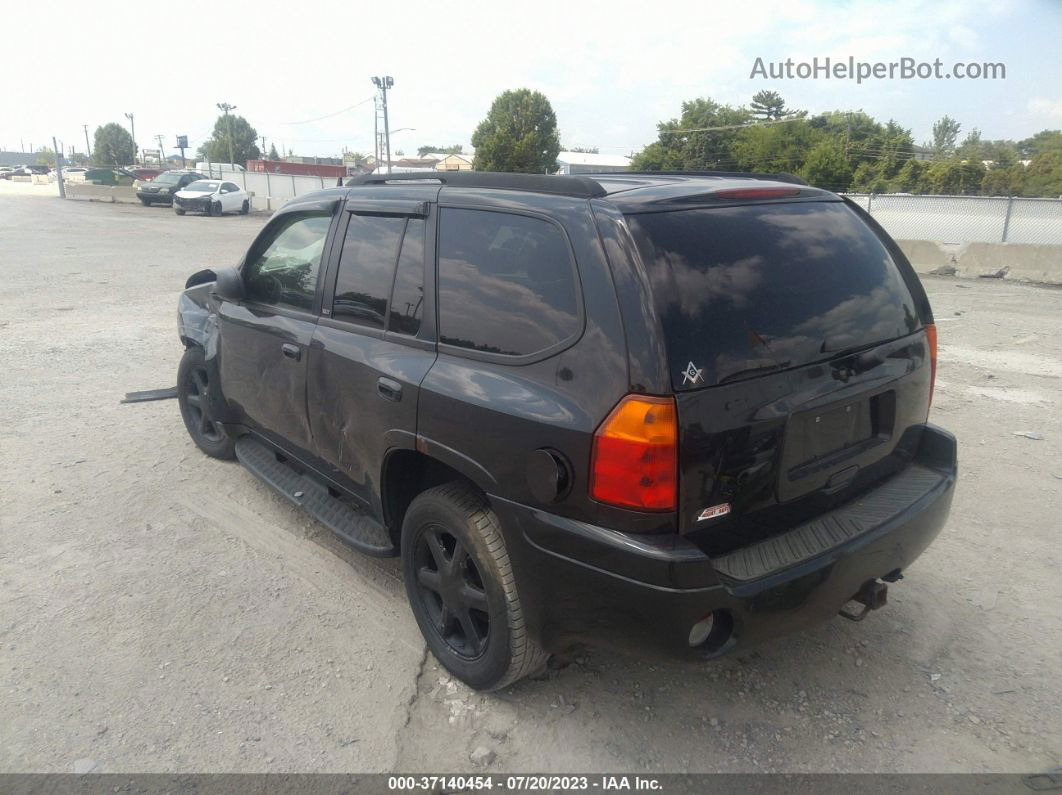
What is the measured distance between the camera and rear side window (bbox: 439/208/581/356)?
249cm

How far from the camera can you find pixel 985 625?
10.9 feet

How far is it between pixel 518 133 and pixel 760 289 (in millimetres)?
62883

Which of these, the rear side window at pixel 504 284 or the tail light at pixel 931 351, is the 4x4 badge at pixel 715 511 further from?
the tail light at pixel 931 351

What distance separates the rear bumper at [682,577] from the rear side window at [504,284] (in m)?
0.58

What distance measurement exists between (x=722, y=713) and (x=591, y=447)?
4.18 feet

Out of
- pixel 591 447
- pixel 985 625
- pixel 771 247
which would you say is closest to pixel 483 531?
pixel 591 447

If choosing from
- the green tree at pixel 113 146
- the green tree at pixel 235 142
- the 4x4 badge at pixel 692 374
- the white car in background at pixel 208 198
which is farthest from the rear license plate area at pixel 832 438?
the green tree at pixel 113 146

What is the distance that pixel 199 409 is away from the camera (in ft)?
17.0

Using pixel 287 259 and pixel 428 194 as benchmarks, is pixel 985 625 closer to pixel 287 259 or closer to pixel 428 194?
pixel 428 194

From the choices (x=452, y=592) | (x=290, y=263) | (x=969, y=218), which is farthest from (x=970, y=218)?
(x=452, y=592)

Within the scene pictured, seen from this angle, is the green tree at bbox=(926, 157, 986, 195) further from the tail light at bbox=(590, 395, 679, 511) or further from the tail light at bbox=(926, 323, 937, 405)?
the tail light at bbox=(590, 395, 679, 511)

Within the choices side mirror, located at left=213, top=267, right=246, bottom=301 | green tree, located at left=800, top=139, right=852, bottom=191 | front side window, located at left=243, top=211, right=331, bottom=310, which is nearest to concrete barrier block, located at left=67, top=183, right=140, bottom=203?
green tree, located at left=800, top=139, right=852, bottom=191

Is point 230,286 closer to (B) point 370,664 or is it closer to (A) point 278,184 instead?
(B) point 370,664

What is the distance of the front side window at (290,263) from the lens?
12.3ft
